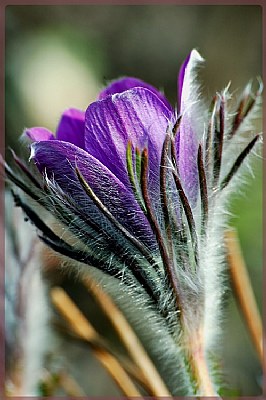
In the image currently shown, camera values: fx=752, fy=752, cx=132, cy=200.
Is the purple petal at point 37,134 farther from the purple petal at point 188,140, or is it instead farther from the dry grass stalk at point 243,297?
the dry grass stalk at point 243,297

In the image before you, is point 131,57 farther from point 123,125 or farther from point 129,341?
point 123,125

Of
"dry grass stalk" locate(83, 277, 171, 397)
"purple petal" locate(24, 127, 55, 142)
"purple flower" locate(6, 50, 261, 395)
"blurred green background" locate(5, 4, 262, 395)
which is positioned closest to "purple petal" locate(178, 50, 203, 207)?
"purple flower" locate(6, 50, 261, 395)

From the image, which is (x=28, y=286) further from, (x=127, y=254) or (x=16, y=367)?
(x=127, y=254)

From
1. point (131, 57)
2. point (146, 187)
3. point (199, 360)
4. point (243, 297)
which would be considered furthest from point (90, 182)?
point (131, 57)

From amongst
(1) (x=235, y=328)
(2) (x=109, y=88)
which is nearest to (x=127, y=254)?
(2) (x=109, y=88)

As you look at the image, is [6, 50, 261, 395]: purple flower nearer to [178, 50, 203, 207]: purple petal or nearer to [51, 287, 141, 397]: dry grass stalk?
[178, 50, 203, 207]: purple petal
